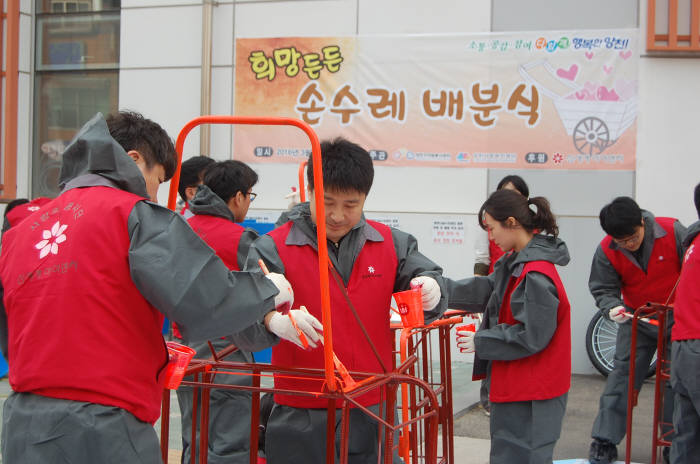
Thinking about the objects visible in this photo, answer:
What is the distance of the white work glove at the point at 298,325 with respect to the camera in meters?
2.47

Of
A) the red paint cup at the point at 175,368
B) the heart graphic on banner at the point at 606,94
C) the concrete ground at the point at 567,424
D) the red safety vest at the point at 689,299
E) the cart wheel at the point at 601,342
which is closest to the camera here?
the red paint cup at the point at 175,368

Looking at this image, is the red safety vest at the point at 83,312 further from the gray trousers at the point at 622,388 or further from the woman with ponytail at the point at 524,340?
the gray trousers at the point at 622,388

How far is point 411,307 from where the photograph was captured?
8.95 feet

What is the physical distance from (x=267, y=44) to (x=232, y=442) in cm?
549

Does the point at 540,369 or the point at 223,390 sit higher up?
the point at 540,369

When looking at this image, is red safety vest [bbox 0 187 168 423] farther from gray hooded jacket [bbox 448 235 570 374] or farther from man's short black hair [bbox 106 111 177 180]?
gray hooded jacket [bbox 448 235 570 374]

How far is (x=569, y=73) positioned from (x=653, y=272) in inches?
125

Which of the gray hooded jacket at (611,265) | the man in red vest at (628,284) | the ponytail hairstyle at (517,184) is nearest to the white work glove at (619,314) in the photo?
the man in red vest at (628,284)

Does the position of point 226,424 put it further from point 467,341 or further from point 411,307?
point 411,307

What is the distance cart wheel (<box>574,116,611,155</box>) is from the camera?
25.7 feet

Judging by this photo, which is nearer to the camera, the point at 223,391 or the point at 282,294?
the point at 282,294

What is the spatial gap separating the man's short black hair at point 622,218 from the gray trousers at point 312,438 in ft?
9.10

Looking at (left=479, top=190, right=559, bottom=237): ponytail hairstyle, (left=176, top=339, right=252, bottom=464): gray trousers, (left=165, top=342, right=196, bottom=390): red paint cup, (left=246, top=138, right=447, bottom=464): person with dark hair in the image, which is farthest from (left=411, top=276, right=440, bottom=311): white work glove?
(left=176, top=339, right=252, bottom=464): gray trousers

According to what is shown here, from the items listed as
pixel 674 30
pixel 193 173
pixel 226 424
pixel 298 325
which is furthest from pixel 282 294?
pixel 674 30
